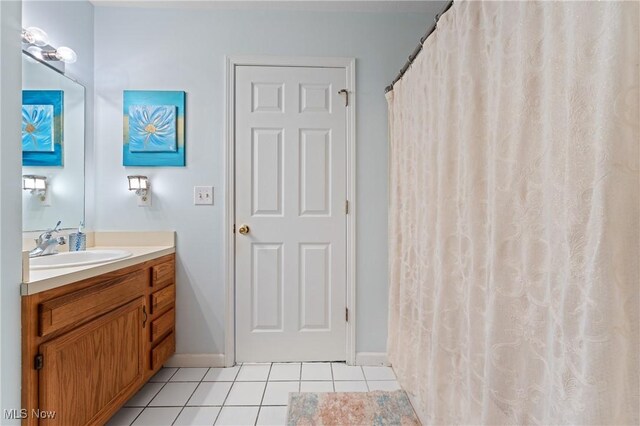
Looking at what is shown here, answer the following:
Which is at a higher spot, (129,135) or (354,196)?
(129,135)

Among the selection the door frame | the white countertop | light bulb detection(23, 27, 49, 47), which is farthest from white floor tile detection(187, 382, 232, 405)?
light bulb detection(23, 27, 49, 47)

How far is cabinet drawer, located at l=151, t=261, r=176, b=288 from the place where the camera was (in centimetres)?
185

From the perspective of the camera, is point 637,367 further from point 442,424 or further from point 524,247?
point 442,424

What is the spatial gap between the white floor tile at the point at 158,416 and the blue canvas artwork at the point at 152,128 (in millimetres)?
1521

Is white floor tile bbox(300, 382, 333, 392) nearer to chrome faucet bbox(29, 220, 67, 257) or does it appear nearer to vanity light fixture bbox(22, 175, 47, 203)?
chrome faucet bbox(29, 220, 67, 257)

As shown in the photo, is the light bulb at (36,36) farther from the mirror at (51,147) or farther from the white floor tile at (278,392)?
the white floor tile at (278,392)

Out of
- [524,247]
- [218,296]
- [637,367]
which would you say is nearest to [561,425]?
[637,367]

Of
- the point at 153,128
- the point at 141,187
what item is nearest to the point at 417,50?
the point at 153,128

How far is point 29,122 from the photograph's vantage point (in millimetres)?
1667

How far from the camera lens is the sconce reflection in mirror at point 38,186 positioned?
63.9 inches

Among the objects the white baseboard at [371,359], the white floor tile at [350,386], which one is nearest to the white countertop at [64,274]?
the white floor tile at [350,386]

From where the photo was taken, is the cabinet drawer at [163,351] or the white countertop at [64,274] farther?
the cabinet drawer at [163,351]

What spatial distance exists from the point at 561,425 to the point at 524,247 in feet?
1.22

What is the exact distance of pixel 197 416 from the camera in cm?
163
